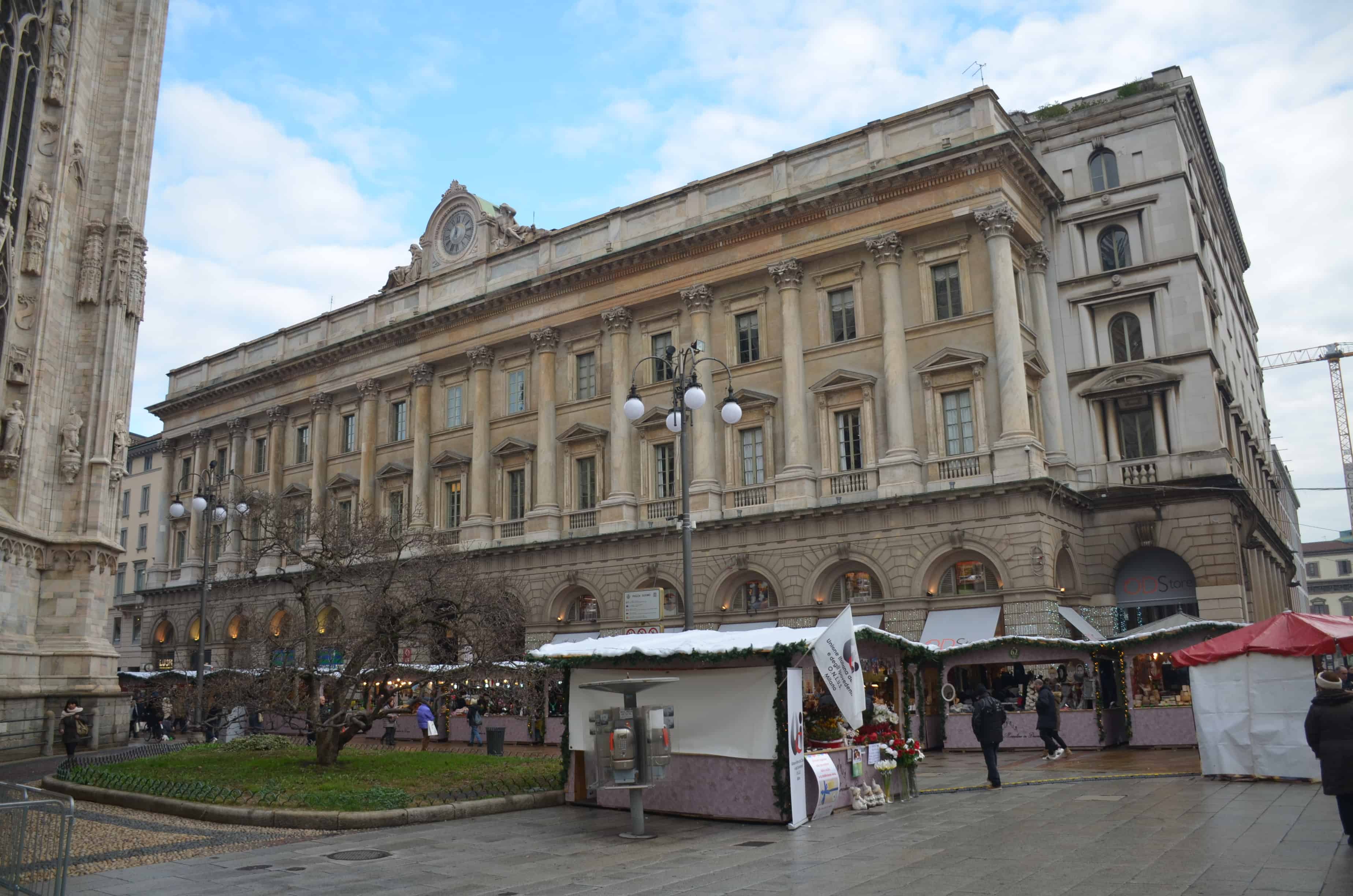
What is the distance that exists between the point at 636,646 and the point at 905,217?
75.2 ft

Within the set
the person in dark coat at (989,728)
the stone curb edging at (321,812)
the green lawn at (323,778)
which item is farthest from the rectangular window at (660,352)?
the stone curb edging at (321,812)

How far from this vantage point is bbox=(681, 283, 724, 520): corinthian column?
3603 cm

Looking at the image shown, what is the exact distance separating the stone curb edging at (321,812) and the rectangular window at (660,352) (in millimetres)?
23791

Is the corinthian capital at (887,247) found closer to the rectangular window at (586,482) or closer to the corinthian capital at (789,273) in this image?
the corinthian capital at (789,273)

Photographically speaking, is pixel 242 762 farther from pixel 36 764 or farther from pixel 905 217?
pixel 905 217

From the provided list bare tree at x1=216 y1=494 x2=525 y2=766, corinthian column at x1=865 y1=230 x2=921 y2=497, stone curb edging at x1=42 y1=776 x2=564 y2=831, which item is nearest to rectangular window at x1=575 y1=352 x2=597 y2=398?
bare tree at x1=216 y1=494 x2=525 y2=766

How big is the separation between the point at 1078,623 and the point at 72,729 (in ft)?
85.5

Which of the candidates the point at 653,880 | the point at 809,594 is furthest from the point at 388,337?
the point at 653,880

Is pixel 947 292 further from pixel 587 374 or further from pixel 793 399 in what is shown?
pixel 587 374

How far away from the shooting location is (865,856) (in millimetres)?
11422

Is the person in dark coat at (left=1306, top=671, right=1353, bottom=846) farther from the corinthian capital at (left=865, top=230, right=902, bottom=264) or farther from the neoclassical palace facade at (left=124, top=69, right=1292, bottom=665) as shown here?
the corinthian capital at (left=865, top=230, right=902, bottom=264)

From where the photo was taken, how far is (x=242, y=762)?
65.4 feet

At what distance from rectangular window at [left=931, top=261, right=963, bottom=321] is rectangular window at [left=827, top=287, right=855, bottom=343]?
282 centimetres

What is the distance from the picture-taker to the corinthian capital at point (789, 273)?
3603 centimetres
